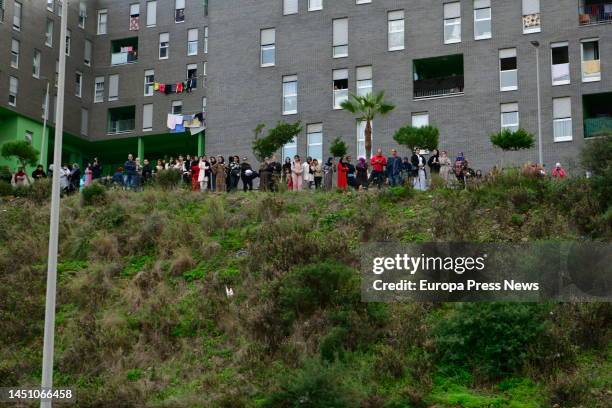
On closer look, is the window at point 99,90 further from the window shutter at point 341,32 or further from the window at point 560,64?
the window at point 560,64

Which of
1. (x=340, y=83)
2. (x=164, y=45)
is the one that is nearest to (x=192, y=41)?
(x=164, y=45)

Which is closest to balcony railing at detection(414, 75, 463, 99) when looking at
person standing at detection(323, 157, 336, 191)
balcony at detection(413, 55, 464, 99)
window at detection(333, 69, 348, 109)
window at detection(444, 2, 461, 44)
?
balcony at detection(413, 55, 464, 99)

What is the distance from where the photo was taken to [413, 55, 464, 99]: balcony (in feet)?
154

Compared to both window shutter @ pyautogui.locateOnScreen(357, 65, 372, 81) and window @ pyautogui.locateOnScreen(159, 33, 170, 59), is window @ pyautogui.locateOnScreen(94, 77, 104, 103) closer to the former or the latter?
window @ pyautogui.locateOnScreen(159, 33, 170, 59)

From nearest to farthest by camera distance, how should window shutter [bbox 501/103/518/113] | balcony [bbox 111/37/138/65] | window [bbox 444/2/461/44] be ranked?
1. window shutter [bbox 501/103/518/113]
2. window [bbox 444/2/461/44]
3. balcony [bbox 111/37/138/65]

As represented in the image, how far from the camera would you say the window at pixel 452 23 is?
47125mm

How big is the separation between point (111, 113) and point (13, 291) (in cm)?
4097

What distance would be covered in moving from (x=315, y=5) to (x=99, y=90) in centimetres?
2332

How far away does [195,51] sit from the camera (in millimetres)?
65812

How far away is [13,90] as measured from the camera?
60.5m

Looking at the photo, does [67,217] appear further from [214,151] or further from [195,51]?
[195,51]

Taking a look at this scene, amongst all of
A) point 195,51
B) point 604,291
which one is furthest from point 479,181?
point 195,51

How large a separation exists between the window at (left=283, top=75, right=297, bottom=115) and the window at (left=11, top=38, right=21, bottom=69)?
19.8 m

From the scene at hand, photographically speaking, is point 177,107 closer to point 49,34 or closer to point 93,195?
point 49,34
